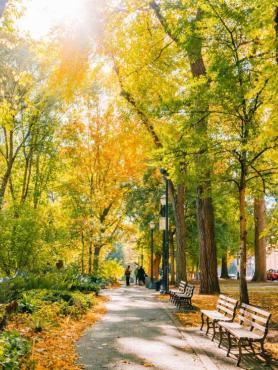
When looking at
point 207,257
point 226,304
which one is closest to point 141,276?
point 207,257

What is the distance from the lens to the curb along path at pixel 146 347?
666 cm

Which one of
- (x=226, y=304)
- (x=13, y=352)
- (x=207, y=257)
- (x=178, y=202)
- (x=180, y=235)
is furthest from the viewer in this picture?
(x=178, y=202)

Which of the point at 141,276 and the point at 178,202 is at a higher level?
the point at 178,202

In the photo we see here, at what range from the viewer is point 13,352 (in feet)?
18.8

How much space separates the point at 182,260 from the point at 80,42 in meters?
12.3

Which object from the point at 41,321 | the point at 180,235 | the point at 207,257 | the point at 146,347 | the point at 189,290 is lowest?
the point at 146,347

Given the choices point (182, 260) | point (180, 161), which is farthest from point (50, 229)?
point (180, 161)

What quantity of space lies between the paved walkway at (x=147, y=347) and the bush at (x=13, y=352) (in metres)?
0.98

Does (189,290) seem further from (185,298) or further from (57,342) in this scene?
(57,342)

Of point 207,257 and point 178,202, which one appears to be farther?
point 178,202

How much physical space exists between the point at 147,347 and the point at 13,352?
285 centimetres

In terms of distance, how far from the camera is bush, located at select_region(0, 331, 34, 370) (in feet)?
17.5

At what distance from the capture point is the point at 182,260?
20.4 m

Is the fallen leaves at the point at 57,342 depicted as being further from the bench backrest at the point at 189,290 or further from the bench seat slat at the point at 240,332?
the bench backrest at the point at 189,290
